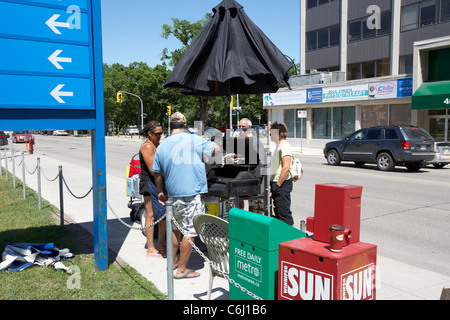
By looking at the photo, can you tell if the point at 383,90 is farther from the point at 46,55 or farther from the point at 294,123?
the point at 46,55

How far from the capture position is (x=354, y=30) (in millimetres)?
33062

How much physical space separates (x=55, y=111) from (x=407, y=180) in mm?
11844

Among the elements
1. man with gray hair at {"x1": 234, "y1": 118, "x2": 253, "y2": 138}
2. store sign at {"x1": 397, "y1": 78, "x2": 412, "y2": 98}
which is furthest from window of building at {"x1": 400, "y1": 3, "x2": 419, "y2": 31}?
man with gray hair at {"x1": 234, "y1": 118, "x2": 253, "y2": 138}

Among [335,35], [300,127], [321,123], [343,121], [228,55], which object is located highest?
[335,35]

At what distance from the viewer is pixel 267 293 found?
3.31 m

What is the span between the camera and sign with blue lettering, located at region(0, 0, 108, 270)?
15.1 feet

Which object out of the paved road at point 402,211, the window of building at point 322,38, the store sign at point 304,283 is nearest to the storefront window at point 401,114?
the paved road at point 402,211

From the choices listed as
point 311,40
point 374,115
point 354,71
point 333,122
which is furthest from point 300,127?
point 311,40

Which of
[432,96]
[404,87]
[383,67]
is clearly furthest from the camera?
[383,67]

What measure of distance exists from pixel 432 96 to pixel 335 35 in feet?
47.4

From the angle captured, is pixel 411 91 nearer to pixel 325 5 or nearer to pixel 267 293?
pixel 325 5

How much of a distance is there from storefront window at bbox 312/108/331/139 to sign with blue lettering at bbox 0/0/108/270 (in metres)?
27.1

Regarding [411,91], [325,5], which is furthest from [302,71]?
[411,91]

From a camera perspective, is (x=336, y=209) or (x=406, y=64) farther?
(x=406, y=64)
